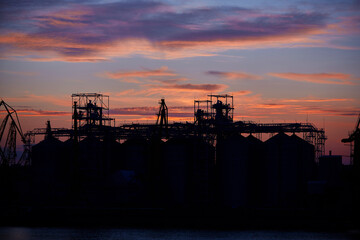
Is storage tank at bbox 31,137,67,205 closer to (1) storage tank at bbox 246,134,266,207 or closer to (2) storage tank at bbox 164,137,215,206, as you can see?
(2) storage tank at bbox 164,137,215,206

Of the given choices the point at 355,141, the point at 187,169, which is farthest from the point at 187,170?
the point at 355,141

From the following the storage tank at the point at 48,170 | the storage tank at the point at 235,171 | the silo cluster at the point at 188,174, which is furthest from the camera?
the storage tank at the point at 48,170

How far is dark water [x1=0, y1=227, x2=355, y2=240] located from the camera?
7306cm

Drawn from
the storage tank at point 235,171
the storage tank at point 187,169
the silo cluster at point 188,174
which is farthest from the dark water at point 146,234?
the storage tank at point 235,171

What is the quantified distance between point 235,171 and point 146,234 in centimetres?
1682

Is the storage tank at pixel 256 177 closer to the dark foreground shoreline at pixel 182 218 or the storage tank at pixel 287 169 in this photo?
the storage tank at pixel 287 169

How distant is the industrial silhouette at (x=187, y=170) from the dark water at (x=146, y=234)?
7.17 m

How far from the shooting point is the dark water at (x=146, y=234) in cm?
7306

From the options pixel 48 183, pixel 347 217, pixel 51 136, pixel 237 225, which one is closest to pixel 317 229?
pixel 347 217

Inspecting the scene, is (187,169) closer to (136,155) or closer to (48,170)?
(136,155)

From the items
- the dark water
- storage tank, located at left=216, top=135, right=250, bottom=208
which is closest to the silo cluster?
storage tank, located at left=216, top=135, right=250, bottom=208

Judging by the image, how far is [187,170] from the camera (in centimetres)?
8925

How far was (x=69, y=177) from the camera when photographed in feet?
327

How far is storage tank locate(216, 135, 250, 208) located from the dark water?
31.5 ft
